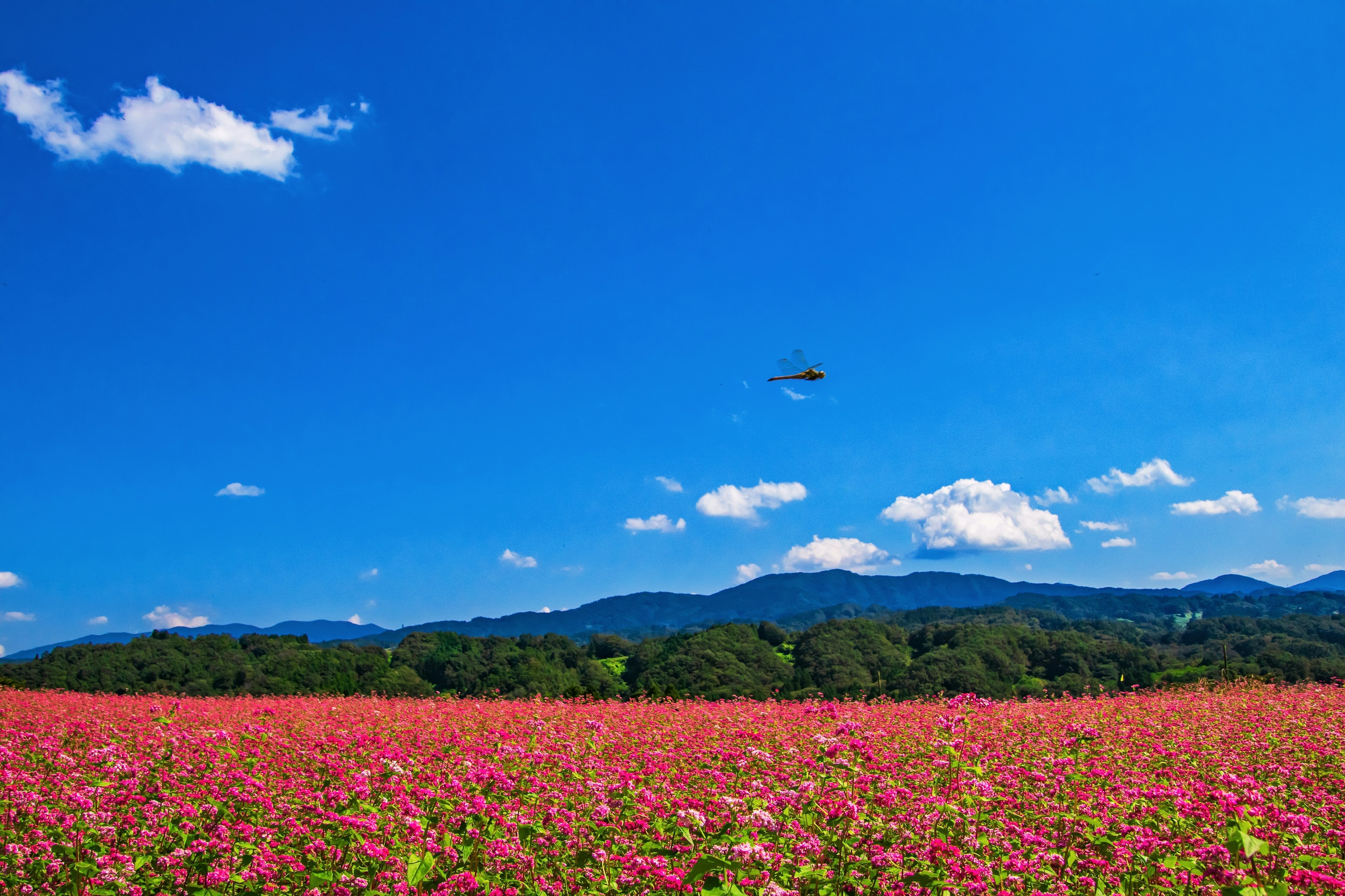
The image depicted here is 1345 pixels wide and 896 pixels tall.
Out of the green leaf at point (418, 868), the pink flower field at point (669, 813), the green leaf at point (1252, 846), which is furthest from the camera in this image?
the pink flower field at point (669, 813)

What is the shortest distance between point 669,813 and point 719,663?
51.8 meters

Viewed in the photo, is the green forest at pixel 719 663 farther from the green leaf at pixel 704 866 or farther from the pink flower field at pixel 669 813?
the green leaf at pixel 704 866

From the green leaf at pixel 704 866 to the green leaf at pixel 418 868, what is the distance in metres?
1.28

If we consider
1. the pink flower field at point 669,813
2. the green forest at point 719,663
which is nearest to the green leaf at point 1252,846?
the pink flower field at point 669,813

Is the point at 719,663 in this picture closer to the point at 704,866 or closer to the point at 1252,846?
the point at 704,866

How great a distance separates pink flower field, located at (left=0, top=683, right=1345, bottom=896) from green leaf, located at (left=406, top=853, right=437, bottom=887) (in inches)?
0.6

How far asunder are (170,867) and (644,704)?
13024 millimetres

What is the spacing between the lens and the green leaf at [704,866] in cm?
327

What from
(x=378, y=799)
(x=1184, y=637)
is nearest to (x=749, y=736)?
(x=378, y=799)

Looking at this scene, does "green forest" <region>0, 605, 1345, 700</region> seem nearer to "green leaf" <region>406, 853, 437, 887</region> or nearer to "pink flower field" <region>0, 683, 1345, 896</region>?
"pink flower field" <region>0, 683, 1345, 896</region>

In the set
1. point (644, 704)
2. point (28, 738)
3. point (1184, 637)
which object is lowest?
point (1184, 637)

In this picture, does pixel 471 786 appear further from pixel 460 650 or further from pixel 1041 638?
pixel 1041 638

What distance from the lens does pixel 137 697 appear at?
18.5 meters

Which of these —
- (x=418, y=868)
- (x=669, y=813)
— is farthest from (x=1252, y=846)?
(x=418, y=868)
